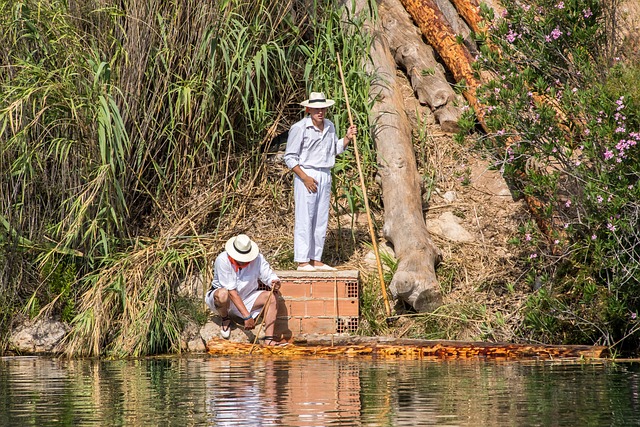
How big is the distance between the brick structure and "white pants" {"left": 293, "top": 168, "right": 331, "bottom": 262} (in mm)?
313

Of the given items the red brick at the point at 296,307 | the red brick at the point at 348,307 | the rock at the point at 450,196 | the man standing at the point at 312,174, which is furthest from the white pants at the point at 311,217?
the rock at the point at 450,196

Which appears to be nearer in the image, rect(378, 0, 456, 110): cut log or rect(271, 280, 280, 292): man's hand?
rect(271, 280, 280, 292): man's hand

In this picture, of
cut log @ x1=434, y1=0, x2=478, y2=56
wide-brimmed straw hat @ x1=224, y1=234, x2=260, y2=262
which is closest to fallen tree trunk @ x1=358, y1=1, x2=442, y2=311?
cut log @ x1=434, y1=0, x2=478, y2=56

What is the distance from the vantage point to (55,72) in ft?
35.2

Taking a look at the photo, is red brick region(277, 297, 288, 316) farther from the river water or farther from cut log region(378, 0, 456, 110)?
cut log region(378, 0, 456, 110)

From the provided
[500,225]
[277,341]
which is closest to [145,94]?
[277,341]

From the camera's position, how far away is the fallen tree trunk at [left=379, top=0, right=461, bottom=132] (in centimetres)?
1290

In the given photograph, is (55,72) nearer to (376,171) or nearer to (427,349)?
(376,171)

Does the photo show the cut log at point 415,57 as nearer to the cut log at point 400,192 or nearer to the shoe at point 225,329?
the cut log at point 400,192

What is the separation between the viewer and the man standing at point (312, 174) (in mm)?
10469

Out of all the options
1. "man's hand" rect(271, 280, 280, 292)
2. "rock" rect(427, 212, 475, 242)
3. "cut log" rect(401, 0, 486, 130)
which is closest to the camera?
"man's hand" rect(271, 280, 280, 292)

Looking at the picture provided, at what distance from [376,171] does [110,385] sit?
4.68 meters

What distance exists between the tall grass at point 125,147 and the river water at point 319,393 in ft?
3.55

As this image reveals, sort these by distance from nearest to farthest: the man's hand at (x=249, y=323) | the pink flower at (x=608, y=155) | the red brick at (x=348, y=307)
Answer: the pink flower at (x=608, y=155) < the man's hand at (x=249, y=323) < the red brick at (x=348, y=307)
